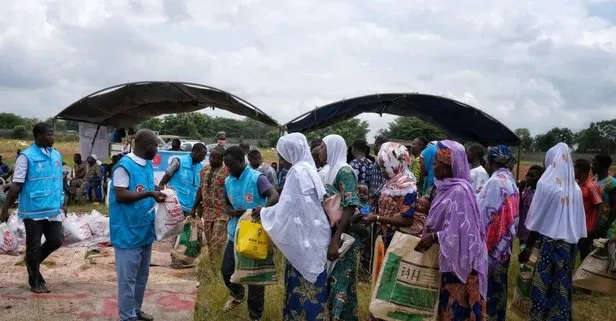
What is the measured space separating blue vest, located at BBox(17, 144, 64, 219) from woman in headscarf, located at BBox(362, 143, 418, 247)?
3438 mm

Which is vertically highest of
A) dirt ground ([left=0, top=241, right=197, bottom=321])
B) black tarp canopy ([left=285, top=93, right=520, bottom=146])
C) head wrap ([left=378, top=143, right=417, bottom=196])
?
black tarp canopy ([left=285, top=93, right=520, bottom=146])

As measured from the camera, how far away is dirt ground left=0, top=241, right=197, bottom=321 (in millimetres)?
4898

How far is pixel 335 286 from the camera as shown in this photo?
370 cm

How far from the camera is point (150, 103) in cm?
1169

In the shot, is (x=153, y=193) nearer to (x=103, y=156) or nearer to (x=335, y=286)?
(x=335, y=286)

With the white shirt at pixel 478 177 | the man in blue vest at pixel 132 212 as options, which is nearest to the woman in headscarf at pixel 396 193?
the man in blue vest at pixel 132 212

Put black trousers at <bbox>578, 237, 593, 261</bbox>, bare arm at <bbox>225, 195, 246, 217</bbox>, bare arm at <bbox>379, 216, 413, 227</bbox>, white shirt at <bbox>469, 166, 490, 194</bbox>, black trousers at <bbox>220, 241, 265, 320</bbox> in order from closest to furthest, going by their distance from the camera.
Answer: bare arm at <bbox>379, 216, 413, 227</bbox>, black trousers at <bbox>220, 241, 265, 320</bbox>, bare arm at <bbox>225, 195, 246, 217</bbox>, white shirt at <bbox>469, 166, 490, 194</bbox>, black trousers at <bbox>578, 237, 593, 261</bbox>

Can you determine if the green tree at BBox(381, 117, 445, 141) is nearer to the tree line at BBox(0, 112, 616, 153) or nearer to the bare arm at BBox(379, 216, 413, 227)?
the tree line at BBox(0, 112, 616, 153)

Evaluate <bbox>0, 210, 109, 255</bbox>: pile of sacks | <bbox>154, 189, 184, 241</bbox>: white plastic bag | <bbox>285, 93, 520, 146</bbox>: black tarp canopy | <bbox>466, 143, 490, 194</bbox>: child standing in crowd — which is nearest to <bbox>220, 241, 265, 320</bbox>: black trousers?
<bbox>154, 189, 184, 241</bbox>: white plastic bag

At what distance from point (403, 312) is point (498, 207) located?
128 cm

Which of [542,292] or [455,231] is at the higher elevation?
[455,231]

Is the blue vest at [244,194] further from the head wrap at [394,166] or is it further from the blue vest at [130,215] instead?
the head wrap at [394,166]

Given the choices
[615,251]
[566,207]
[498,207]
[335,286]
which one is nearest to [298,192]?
[335,286]

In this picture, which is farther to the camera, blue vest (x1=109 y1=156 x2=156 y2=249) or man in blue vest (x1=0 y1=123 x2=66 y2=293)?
man in blue vest (x1=0 y1=123 x2=66 y2=293)
